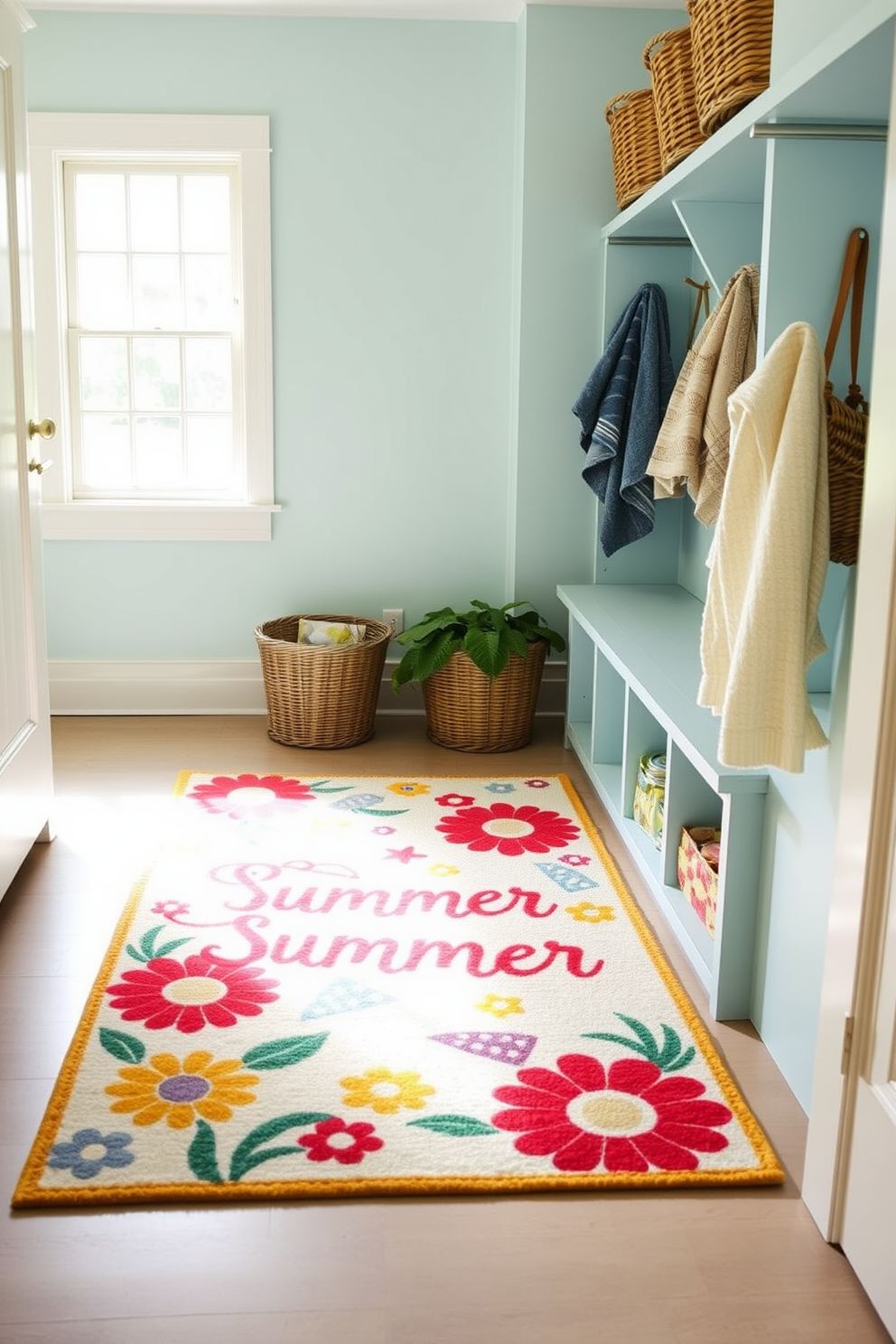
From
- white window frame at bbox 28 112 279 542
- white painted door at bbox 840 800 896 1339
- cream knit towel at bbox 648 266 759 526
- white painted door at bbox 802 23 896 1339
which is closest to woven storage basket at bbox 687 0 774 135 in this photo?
cream knit towel at bbox 648 266 759 526

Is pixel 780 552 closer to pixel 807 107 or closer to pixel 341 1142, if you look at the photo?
pixel 807 107

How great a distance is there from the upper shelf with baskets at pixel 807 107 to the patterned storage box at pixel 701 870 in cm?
140

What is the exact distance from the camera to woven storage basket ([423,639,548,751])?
415 centimetres

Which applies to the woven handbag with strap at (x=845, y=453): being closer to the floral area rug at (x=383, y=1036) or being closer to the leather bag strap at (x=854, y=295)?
the leather bag strap at (x=854, y=295)

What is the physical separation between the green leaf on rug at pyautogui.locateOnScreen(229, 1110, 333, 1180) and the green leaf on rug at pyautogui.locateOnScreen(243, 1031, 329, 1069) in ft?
0.55

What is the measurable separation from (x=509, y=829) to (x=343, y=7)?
2.67 m

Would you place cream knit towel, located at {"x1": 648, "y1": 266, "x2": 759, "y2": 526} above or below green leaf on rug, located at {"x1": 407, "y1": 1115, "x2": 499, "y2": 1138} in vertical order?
above

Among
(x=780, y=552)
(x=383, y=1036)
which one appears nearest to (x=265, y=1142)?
(x=383, y=1036)

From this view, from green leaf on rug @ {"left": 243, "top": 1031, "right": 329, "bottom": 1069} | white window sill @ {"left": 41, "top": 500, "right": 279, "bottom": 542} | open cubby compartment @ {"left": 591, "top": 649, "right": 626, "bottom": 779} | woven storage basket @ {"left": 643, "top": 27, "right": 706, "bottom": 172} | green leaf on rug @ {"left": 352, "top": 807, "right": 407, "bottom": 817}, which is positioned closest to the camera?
green leaf on rug @ {"left": 243, "top": 1031, "right": 329, "bottom": 1069}

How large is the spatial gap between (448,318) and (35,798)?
7.31 feet

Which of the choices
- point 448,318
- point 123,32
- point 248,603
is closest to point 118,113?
point 123,32

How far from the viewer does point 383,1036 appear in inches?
93.7

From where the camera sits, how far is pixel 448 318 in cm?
445

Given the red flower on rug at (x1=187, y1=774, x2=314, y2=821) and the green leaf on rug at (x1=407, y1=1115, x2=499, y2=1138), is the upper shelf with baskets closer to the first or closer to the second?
the green leaf on rug at (x1=407, y1=1115, x2=499, y2=1138)
